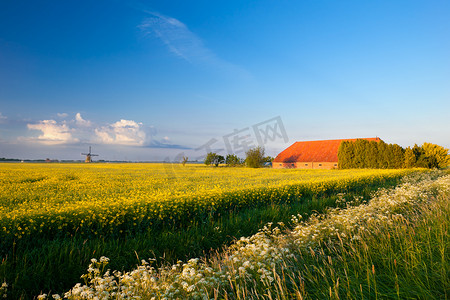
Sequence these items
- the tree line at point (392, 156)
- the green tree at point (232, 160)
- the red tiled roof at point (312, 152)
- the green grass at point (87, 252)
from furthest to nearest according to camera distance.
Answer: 1. the green tree at point (232, 160)
2. the red tiled roof at point (312, 152)
3. the tree line at point (392, 156)
4. the green grass at point (87, 252)

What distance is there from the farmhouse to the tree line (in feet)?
15.3

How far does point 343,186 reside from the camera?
13.8m

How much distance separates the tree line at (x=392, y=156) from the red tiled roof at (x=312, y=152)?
497 cm

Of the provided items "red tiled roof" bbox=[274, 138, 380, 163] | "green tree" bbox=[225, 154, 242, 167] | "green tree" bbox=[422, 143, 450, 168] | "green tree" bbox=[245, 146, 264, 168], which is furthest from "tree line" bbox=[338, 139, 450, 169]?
"green tree" bbox=[225, 154, 242, 167]

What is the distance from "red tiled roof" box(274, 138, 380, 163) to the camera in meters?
47.8

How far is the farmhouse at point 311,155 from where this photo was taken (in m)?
46.9

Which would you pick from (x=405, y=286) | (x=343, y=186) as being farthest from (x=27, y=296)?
(x=343, y=186)

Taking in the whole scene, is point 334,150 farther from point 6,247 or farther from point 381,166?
point 6,247

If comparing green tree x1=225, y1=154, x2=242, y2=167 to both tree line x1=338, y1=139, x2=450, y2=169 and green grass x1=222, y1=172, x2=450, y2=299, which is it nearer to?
tree line x1=338, y1=139, x2=450, y2=169

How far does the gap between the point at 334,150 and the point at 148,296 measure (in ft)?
167

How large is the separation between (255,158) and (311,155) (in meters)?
11.7

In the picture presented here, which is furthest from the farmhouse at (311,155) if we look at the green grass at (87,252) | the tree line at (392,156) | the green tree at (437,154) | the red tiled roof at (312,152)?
the green grass at (87,252)

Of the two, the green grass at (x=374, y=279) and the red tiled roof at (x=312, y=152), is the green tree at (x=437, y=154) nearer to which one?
the red tiled roof at (x=312, y=152)

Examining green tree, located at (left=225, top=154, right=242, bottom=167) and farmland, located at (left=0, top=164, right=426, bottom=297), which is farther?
green tree, located at (left=225, top=154, right=242, bottom=167)
